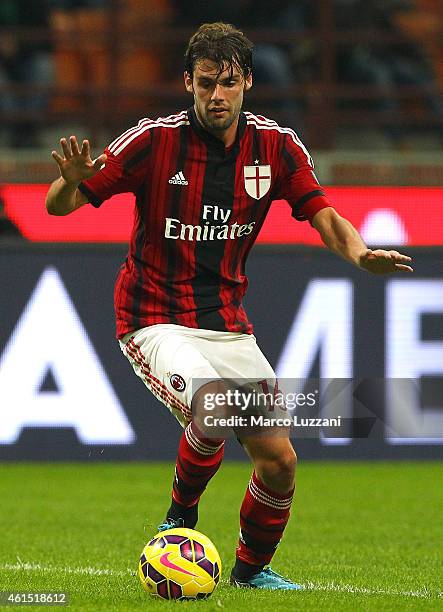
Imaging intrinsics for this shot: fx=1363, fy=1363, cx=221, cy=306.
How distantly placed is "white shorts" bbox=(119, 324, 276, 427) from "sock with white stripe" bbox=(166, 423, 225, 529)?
90 millimetres

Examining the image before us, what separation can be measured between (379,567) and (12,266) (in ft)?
13.9

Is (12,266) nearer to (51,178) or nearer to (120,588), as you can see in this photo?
(51,178)

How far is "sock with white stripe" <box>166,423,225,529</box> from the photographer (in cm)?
500

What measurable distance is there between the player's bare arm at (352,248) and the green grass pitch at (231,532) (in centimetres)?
112

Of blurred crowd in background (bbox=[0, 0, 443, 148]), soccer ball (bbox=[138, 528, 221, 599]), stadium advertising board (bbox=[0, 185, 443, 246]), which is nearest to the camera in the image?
soccer ball (bbox=[138, 528, 221, 599])

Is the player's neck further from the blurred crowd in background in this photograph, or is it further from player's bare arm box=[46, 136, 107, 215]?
the blurred crowd in background

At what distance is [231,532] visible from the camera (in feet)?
22.0

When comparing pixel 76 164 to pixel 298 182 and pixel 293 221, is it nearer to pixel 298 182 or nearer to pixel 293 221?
pixel 298 182

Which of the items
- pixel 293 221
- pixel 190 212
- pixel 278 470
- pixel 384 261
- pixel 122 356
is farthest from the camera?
pixel 293 221

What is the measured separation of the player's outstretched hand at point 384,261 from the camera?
174 inches

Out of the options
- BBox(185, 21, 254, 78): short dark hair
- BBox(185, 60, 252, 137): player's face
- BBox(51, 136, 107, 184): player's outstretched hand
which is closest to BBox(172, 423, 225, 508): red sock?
BBox(51, 136, 107, 184): player's outstretched hand

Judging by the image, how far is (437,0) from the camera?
13.0 m

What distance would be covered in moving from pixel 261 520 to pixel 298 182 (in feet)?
4.09

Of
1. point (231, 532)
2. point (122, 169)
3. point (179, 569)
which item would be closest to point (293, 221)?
point (231, 532)
